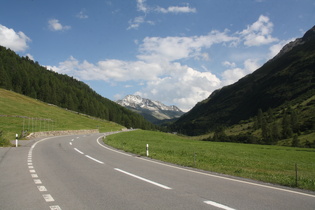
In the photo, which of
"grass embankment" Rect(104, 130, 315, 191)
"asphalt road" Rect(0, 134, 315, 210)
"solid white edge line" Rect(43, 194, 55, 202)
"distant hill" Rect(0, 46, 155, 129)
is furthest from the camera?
"distant hill" Rect(0, 46, 155, 129)

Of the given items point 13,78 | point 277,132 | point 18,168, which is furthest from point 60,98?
point 18,168

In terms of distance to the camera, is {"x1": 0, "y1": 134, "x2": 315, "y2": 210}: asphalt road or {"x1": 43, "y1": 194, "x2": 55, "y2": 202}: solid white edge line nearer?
{"x1": 0, "y1": 134, "x2": 315, "y2": 210}: asphalt road

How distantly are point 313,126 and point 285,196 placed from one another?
465ft

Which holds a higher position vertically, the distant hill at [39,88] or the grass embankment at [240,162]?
the distant hill at [39,88]

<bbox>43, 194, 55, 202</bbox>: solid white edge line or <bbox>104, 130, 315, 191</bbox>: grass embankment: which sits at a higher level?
<bbox>43, 194, 55, 202</bbox>: solid white edge line

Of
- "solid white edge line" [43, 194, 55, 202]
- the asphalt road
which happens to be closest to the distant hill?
the asphalt road

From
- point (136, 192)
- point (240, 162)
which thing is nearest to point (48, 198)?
point (136, 192)

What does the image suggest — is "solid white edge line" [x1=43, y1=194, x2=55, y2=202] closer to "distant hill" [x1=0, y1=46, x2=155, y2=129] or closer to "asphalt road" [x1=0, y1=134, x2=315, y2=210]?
"asphalt road" [x1=0, y1=134, x2=315, y2=210]

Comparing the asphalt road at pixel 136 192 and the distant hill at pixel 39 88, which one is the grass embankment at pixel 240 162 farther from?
the distant hill at pixel 39 88

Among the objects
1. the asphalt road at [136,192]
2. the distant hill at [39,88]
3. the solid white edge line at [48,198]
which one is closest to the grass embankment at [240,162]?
the asphalt road at [136,192]

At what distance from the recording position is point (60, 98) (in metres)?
131

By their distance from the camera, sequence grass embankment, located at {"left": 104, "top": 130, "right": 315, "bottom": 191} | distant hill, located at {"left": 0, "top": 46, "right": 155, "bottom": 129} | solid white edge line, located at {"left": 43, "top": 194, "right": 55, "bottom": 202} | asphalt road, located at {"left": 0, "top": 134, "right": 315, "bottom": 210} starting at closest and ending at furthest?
asphalt road, located at {"left": 0, "top": 134, "right": 315, "bottom": 210} < solid white edge line, located at {"left": 43, "top": 194, "right": 55, "bottom": 202} < grass embankment, located at {"left": 104, "top": 130, "right": 315, "bottom": 191} < distant hill, located at {"left": 0, "top": 46, "right": 155, "bottom": 129}

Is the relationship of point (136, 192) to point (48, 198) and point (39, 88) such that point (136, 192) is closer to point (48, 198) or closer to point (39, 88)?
point (48, 198)

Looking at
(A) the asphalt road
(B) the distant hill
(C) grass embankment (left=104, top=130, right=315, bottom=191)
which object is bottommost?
(C) grass embankment (left=104, top=130, right=315, bottom=191)
